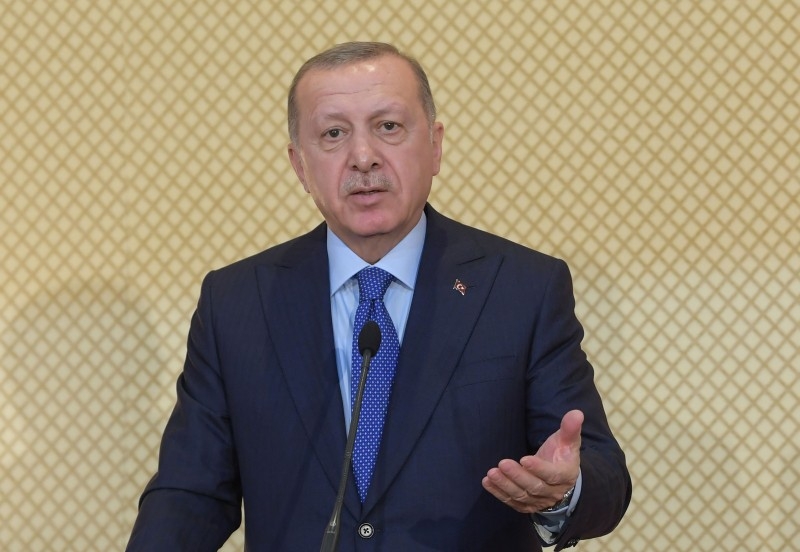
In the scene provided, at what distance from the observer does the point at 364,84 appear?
1.95 m

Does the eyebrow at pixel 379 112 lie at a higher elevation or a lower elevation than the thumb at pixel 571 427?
higher

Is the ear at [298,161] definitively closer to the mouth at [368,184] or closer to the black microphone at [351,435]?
the mouth at [368,184]

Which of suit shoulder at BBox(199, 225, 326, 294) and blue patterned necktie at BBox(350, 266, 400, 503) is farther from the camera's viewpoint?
suit shoulder at BBox(199, 225, 326, 294)

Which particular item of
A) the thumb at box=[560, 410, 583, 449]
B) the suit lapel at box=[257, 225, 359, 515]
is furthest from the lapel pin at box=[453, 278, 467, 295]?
the thumb at box=[560, 410, 583, 449]

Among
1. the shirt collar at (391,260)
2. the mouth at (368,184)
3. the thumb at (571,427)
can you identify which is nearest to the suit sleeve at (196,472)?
the shirt collar at (391,260)

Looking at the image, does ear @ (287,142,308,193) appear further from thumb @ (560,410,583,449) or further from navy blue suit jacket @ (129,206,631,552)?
thumb @ (560,410,583,449)

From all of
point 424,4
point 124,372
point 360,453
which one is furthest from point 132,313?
point 360,453

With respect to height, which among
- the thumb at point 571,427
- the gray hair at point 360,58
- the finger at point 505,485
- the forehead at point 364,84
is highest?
the gray hair at point 360,58

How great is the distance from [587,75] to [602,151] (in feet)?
0.71

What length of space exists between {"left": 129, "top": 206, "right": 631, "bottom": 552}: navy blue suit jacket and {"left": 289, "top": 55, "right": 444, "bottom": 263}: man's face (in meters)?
0.10

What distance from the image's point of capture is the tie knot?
1936mm

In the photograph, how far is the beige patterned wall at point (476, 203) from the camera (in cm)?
306

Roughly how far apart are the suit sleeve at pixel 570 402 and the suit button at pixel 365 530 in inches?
11.4

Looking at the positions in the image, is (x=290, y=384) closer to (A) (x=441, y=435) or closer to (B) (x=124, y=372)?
(A) (x=441, y=435)
